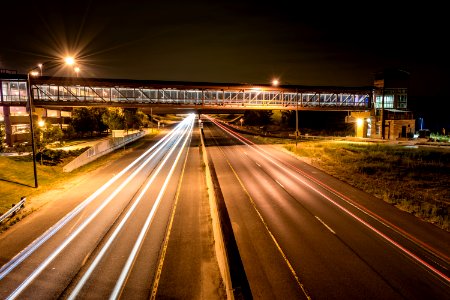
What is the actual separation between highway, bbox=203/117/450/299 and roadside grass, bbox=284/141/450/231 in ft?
5.51

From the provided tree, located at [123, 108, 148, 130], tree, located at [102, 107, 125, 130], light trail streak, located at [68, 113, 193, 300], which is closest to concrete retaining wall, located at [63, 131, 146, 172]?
tree, located at [102, 107, 125, 130]

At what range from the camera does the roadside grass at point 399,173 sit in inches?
805

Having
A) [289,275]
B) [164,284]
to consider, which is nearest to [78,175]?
[164,284]

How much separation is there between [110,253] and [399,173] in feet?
96.1

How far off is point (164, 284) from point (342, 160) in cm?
3260

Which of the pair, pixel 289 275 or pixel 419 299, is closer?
pixel 419 299

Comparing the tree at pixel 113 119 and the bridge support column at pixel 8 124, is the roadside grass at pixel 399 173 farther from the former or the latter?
the bridge support column at pixel 8 124

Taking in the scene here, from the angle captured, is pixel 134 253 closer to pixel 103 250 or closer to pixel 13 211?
pixel 103 250

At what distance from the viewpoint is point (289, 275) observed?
38.0 feet

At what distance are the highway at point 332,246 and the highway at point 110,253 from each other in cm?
243

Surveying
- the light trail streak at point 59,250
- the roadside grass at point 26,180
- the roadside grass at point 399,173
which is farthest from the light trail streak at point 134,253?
the roadside grass at point 399,173

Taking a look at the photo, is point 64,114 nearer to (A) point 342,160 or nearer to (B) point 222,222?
(A) point 342,160

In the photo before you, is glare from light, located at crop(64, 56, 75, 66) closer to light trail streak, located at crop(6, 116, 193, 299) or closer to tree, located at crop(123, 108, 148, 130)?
light trail streak, located at crop(6, 116, 193, 299)

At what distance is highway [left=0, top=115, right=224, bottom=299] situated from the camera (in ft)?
34.5
